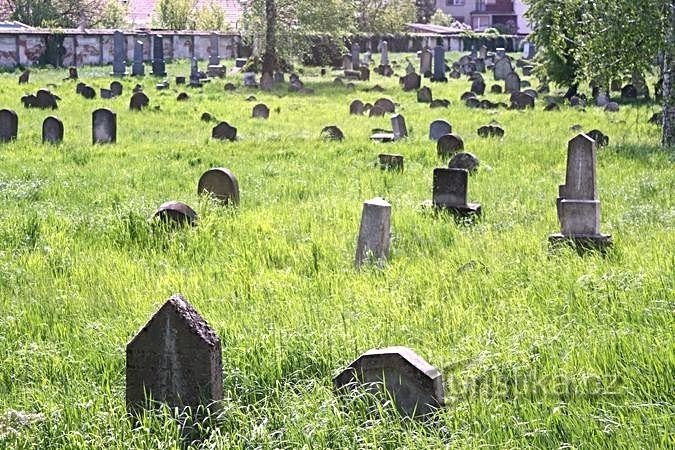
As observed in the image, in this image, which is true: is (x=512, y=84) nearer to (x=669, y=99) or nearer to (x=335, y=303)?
(x=669, y=99)

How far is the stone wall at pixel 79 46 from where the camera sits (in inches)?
1779

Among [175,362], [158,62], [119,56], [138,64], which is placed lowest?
[175,362]

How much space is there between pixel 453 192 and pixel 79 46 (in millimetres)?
42306

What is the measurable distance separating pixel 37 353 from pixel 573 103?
21.9 m

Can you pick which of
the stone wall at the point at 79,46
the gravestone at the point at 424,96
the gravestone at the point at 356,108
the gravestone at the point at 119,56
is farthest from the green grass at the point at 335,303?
the stone wall at the point at 79,46

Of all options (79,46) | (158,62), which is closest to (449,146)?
(158,62)

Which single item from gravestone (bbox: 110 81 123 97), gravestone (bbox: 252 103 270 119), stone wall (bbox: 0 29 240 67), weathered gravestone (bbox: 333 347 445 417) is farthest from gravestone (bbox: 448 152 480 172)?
stone wall (bbox: 0 29 240 67)

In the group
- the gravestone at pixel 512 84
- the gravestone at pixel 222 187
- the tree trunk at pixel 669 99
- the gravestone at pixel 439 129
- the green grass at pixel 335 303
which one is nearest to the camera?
the green grass at pixel 335 303

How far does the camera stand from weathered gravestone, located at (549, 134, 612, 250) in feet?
24.3

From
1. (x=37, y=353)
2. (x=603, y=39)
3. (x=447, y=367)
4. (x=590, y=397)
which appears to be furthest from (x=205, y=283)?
(x=603, y=39)

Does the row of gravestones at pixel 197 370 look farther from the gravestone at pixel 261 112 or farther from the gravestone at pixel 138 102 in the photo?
the gravestone at pixel 138 102

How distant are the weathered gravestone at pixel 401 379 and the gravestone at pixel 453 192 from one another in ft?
16.6

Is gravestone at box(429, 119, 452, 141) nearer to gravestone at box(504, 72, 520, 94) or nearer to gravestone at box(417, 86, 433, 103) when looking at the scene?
gravestone at box(417, 86, 433, 103)

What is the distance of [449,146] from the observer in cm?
1427
